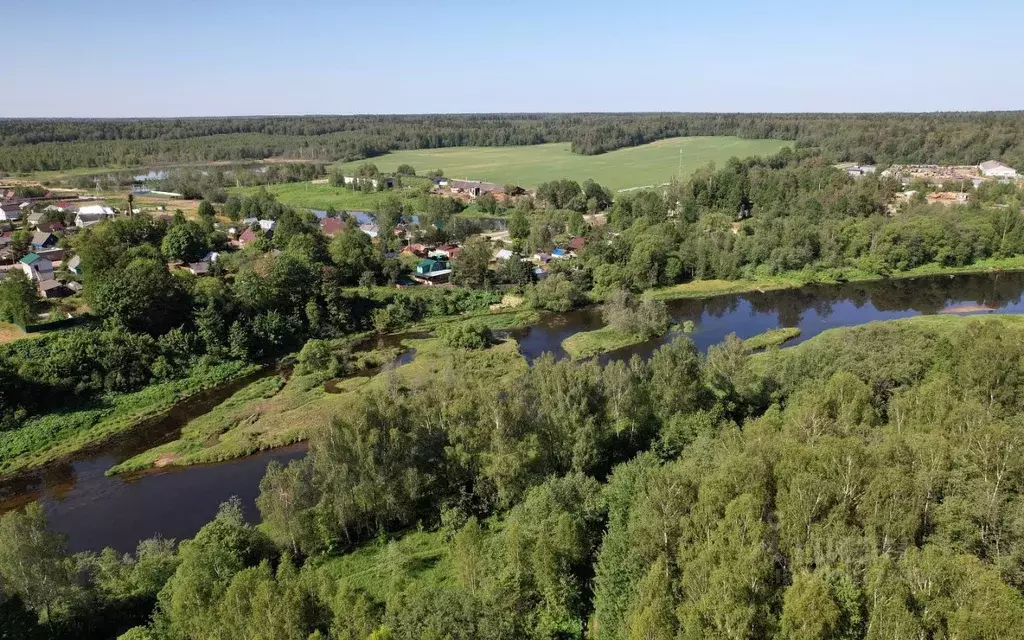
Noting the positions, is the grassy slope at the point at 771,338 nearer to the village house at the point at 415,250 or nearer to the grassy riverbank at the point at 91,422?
the village house at the point at 415,250

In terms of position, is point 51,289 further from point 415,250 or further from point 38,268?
point 415,250

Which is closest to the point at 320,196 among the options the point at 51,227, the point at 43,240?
the point at 51,227

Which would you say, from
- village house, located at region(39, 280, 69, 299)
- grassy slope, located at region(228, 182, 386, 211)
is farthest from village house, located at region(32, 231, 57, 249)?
grassy slope, located at region(228, 182, 386, 211)

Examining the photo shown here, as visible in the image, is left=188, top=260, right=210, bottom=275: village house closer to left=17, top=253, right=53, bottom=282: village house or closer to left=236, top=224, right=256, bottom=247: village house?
left=236, top=224, right=256, bottom=247: village house

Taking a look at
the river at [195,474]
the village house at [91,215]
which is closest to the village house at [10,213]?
the village house at [91,215]

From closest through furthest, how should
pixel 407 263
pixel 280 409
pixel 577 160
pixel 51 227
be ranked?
pixel 280 409, pixel 407 263, pixel 51 227, pixel 577 160

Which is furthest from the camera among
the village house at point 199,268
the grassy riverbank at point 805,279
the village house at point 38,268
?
the grassy riverbank at point 805,279
